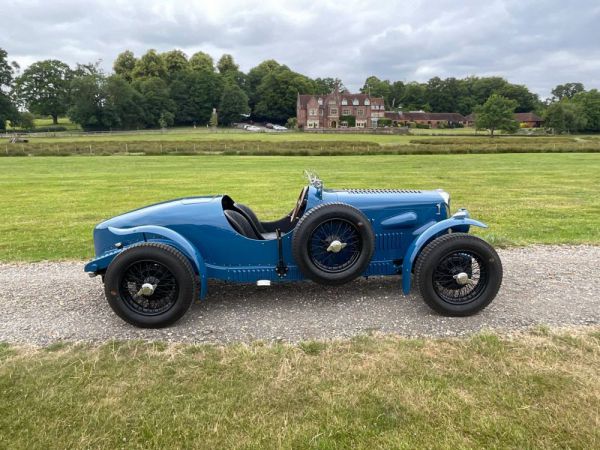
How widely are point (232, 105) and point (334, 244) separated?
370ft

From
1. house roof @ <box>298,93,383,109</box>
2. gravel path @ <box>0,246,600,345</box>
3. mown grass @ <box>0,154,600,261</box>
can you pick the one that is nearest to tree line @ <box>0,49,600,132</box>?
house roof @ <box>298,93,383,109</box>

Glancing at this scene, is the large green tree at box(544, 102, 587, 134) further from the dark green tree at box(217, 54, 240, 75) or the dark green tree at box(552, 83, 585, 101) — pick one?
the dark green tree at box(217, 54, 240, 75)

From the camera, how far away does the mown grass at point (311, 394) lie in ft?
9.26

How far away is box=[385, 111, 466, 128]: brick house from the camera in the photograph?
116 meters

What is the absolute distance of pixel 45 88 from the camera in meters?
99.1

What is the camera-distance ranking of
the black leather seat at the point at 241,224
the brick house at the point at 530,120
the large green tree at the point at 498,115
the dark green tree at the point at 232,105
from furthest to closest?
1. the brick house at the point at 530,120
2. the dark green tree at the point at 232,105
3. the large green tree at the point at 498,115
4. the black leather seat at the point at 241,224

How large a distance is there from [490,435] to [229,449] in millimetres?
1711

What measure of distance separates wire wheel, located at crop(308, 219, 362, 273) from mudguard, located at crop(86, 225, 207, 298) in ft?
3.94

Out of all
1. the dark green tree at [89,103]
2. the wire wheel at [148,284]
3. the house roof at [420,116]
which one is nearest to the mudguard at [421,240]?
the wire wheel at [148,284]

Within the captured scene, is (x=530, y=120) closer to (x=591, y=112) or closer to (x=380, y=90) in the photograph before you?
(x=591, y=112)

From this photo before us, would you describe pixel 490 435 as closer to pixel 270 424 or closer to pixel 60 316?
pixel 270 424

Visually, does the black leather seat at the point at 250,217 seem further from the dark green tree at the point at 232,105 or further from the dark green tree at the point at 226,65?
the dark green tree at the point at 226,65

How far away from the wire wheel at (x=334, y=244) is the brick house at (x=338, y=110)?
343 feet

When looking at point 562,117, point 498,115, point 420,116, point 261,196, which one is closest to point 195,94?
point 420,116
